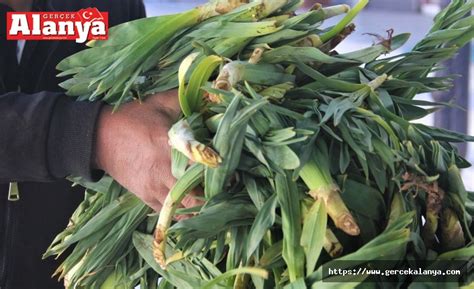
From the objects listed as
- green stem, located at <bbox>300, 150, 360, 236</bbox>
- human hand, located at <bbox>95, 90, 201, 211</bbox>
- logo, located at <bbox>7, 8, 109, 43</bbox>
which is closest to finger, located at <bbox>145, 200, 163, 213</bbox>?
human hand, located at <bbox>95, 90, 201, 211</bbox>

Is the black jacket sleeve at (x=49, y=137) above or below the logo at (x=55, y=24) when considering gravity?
below

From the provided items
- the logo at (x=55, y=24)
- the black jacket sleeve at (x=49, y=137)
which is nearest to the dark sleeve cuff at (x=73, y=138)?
the black jacket sleeve at (x=49, y=137)

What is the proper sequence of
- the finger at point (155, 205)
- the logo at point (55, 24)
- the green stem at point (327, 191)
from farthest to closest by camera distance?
the logo at point (55, 24) < the finger at point (155, 205) < the green stem at point (327, 191)

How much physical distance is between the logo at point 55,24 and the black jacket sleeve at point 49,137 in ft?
0.60

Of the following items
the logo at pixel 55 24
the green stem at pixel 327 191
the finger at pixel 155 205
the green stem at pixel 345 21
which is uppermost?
the green stem at pixel 345 21

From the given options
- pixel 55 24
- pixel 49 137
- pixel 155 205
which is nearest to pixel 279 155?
pixel 155 205

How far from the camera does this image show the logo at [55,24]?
0.90 metres

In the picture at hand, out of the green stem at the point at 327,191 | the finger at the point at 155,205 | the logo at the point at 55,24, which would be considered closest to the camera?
the green stem at the point at 327,191

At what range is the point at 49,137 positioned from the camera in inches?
28.8

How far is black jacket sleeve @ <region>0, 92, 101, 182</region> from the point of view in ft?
2.37

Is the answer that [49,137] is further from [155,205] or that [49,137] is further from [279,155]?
[279,155]

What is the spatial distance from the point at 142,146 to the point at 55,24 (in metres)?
0.36

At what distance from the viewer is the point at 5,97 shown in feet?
2.53

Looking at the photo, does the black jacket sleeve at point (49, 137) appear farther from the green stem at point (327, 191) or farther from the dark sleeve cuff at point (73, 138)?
the green stem at point (327, 191)
